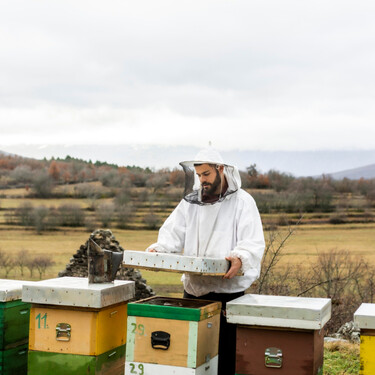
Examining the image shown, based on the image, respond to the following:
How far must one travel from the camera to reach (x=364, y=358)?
13.1 ft

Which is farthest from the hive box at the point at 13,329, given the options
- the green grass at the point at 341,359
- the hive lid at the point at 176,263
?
the green grass at the point at 341,359

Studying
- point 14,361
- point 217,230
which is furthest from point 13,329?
point 217,230

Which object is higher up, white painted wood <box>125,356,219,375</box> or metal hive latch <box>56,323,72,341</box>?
metal hive latch <box>56,323,72,341</box>

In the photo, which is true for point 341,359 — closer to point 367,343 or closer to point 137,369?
point 367,343

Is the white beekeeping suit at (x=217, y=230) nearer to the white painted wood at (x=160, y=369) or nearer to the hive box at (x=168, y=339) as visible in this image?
the hive box at (x=168, y=339)

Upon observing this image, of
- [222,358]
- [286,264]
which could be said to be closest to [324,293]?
[286,264]

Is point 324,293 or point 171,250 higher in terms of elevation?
point 171,250

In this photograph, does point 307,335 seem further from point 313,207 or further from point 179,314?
point 313,207

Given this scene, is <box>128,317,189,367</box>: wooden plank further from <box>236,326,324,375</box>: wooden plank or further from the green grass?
the green grass

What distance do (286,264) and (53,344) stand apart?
47.9ft

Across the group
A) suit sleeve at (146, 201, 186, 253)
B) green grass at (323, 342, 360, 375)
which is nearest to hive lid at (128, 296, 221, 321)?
suit sleeve at (146, 201, 186, 253)

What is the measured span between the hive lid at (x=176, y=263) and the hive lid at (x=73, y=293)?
346 mm

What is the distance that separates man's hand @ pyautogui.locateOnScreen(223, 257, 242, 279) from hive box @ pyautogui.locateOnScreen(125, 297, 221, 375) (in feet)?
0.87

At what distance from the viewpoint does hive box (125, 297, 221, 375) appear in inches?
160
